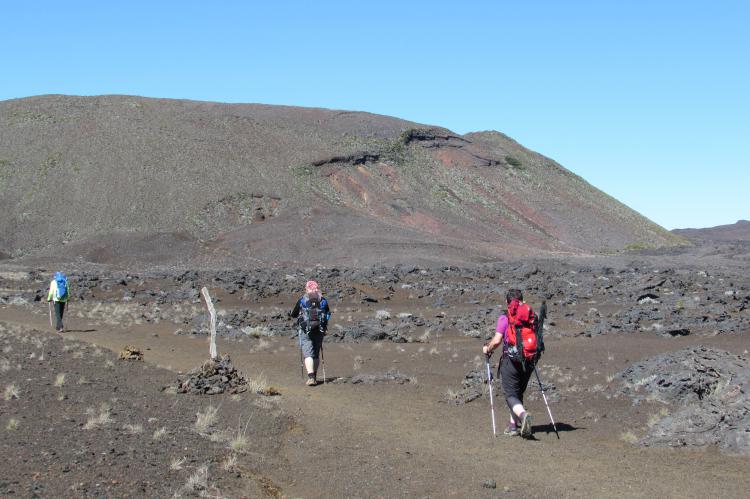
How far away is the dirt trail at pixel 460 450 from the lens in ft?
24.5

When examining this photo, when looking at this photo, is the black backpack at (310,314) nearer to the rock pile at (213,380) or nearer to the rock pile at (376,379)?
the rock pile at (376,379)

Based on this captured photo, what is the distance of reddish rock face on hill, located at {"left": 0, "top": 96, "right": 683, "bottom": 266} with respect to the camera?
58.2m

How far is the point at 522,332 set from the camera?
30.8 ft

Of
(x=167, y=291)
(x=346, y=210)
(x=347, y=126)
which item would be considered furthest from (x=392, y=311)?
(x=347, y=126)

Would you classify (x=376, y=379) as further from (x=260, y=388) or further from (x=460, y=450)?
(x=460, y=450)

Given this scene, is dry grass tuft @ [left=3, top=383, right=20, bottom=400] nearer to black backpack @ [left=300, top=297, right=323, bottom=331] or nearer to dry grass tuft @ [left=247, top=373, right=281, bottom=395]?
dry grass tuft @ [left=247, top=373, right=281, bottom=395]

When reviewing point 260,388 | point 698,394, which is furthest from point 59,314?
point 698,394

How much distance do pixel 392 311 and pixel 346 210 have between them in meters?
39.7

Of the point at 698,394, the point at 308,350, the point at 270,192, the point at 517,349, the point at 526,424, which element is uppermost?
the point at 270,192

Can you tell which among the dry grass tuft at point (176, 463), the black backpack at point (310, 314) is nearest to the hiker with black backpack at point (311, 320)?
the black backpack at point (310, 314)

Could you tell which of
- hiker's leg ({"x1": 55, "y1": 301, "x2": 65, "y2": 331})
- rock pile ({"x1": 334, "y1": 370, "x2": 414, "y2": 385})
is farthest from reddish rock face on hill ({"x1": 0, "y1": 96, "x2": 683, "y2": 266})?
rock pile ({"x1": 334, "y1": 370, "x2": 414, "y2": 385})

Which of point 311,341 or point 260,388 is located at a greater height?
point 311,341

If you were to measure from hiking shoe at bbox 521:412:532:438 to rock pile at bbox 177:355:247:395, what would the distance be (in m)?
4.33

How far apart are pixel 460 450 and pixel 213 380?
4.22 meters
